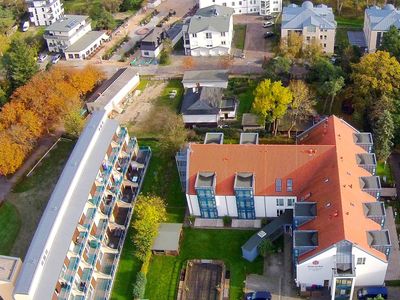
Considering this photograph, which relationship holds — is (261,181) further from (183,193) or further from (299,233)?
(183,193)

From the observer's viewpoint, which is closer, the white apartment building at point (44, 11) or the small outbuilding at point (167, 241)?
the small outbuilding at point (167, 241)

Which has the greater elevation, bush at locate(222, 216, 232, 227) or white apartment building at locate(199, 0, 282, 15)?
white apartment building at locate(199, 0, 282, 15)

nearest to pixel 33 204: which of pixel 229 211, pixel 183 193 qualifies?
pixel 183 193

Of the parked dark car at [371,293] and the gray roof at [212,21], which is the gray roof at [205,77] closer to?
the gray roof at [212,21]

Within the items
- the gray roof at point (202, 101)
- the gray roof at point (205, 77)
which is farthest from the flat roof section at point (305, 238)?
the gray roof at point (205, 77)

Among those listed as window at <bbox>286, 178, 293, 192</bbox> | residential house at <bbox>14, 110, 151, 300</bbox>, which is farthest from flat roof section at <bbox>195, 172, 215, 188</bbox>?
residential house at <bbox>14, 110, 151, 300</bbox>

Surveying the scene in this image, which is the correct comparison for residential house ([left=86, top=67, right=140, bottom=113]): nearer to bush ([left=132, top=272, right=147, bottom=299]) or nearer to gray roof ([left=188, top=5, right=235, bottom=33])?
gray roof ([left=188, top=5, right=235, bottom=33])
